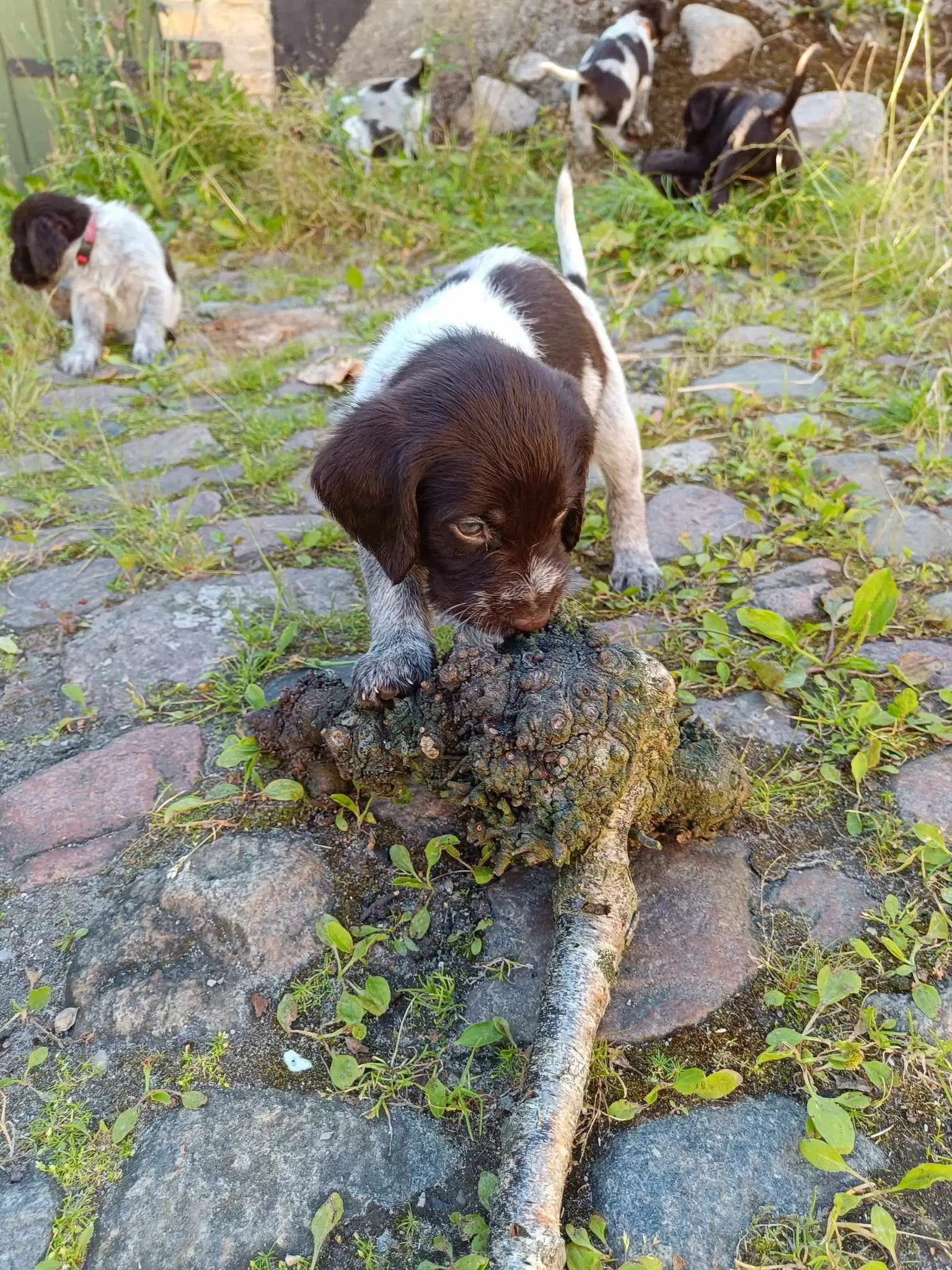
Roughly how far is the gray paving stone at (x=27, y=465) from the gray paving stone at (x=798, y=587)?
297cm

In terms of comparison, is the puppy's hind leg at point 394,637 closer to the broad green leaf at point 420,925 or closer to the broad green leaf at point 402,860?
the broad green leaf at point 402,860

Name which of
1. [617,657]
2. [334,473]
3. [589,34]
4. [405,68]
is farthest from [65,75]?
[617,657]

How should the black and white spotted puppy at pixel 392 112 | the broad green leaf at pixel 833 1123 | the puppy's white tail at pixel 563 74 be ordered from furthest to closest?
the black and white spotted puppy at pixel 392 112
the puppy's white tail at pixel 563 74
the broad green leaf at pixel 833 1123

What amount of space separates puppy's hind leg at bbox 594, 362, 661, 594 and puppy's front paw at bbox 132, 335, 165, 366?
321 centimetres

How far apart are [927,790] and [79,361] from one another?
16.2ft

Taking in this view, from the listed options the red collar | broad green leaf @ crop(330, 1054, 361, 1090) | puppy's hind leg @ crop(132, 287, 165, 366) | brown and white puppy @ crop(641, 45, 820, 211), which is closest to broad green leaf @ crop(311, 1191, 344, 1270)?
broad green leaf @ crop(330, 1054, 361, 1090)

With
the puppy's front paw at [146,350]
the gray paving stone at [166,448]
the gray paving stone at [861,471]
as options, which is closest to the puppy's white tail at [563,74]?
the puppy's front paw at [146,350]

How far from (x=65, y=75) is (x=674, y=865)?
8428mm

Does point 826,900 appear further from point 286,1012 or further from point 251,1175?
point 251,1175

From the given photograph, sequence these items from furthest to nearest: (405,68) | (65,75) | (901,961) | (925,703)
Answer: (405,68)
(65,75)
(925,703)
(901,961)

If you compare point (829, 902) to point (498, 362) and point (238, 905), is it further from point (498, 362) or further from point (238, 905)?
point (498, 362)

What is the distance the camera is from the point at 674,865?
6.51 feet

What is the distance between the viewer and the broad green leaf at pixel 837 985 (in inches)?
66.7

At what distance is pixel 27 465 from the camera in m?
4.02
